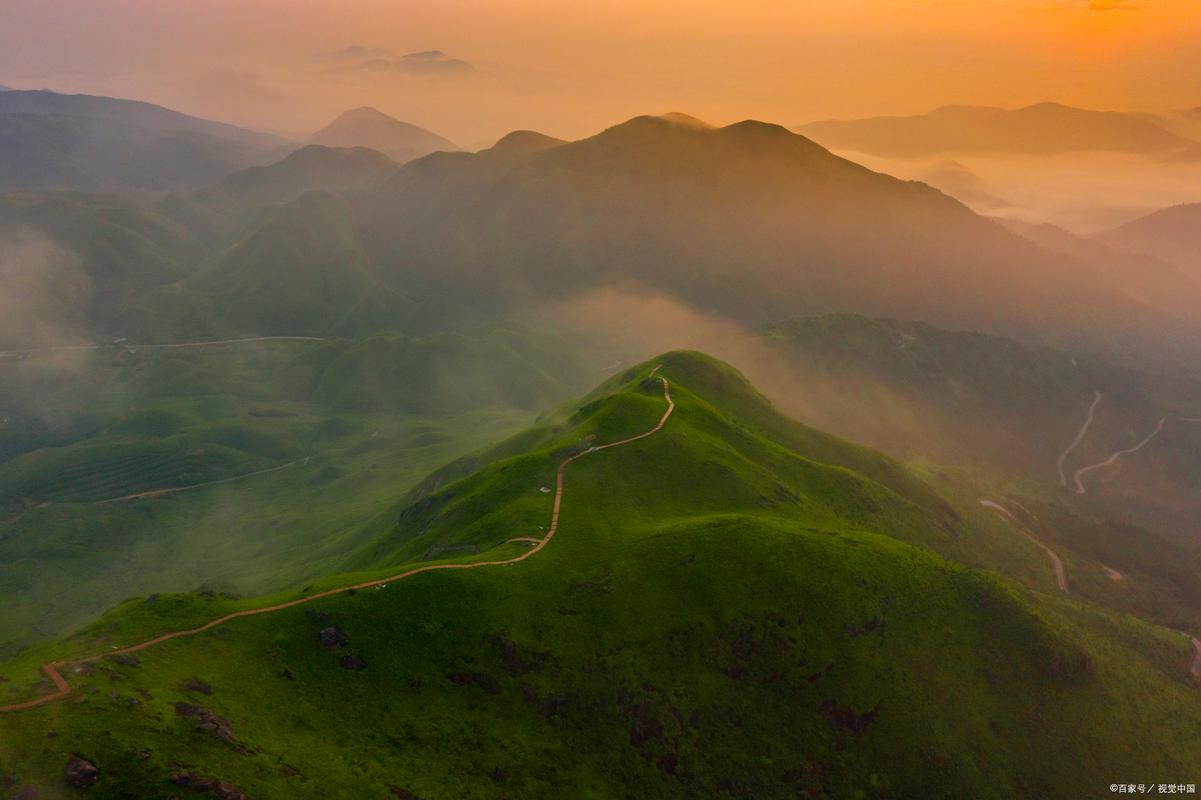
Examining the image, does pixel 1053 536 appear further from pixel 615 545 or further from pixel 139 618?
pixel 139 618

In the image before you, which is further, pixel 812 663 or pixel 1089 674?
pixel 1089 674

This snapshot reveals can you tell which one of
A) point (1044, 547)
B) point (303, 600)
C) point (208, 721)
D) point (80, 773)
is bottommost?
point (1044, 547)

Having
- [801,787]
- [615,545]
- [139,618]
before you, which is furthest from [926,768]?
[139,618]

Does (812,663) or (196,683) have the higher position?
(196,683)

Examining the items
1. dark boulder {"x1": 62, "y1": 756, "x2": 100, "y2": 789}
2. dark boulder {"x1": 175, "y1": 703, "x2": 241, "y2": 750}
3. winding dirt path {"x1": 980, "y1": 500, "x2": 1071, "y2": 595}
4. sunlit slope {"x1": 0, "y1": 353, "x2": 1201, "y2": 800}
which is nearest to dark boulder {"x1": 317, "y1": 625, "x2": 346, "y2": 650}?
sunlit slope {"x1": 0, "y1": 353, "x2": 1201, "y2": 800}

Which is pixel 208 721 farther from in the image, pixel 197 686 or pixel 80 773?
pixel 80 773

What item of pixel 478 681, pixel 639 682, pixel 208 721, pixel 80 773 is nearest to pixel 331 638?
pixel 208 721

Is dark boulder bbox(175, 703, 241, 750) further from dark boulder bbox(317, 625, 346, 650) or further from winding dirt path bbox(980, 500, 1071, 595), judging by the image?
winding dirt path bbox(980, 500, 1071, 595)
